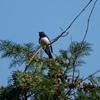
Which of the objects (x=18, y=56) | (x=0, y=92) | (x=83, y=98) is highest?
(x=18, y=56)

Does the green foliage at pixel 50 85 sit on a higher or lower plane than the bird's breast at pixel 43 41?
lower

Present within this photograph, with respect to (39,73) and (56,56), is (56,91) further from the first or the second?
(56,56)

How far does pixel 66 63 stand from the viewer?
1924mm

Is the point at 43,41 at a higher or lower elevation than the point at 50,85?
higher

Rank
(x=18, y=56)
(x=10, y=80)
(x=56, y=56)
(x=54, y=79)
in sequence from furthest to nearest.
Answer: (x=18, y=56) → (x=56, y=56) → (x=10, y=80) → (x=54, y=79)

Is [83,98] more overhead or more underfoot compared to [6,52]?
more underfoot

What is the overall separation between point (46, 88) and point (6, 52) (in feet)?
2.67

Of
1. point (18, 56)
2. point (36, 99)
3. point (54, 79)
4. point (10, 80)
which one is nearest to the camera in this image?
point (36, 99)

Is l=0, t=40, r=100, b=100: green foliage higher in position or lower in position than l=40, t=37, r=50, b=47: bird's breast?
lower

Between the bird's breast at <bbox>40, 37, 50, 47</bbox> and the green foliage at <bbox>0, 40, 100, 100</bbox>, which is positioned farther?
the bird's breast at <bbox>40, 37, 50, 47</bbox>

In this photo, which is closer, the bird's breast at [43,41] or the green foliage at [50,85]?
the green foliage at [50,85]

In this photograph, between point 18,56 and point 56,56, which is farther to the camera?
point 18,56

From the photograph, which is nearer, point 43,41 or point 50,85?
point 50,85

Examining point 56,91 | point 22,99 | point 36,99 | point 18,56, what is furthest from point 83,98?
point 18,56
